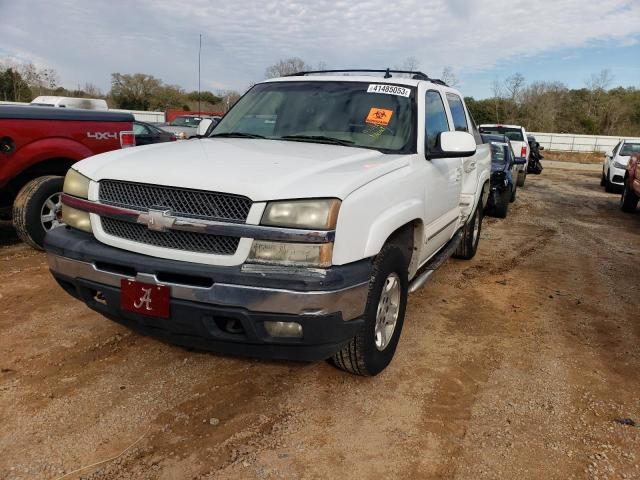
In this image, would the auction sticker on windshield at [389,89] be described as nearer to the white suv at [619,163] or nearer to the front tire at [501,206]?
the front tire at [501,206]

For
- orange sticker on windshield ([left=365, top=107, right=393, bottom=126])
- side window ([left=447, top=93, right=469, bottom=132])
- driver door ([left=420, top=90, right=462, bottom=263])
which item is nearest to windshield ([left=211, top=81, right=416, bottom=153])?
orange sticker on windshield ([left=365, top=107, right=393, bottom=126])

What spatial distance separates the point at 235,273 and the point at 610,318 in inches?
145

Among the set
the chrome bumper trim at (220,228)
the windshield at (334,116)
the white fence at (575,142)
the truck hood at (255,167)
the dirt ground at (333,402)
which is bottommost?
the dirt ground at (333,402)

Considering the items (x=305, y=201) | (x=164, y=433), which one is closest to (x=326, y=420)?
(x=164, y=433)

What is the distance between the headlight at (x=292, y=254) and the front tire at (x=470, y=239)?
12.7ft

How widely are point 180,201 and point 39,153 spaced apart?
140 inches

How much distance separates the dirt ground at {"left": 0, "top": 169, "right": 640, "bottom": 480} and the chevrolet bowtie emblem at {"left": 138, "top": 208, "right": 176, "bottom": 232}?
0.99 m

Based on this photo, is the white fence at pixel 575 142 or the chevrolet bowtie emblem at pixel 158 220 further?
the white fence at pixel 575 142

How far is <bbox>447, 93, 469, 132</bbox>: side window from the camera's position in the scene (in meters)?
4.75

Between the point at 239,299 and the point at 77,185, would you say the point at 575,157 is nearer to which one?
the point at 77,185

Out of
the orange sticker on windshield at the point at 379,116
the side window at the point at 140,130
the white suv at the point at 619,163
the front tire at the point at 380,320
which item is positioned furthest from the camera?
the white suv at the point at 619,163

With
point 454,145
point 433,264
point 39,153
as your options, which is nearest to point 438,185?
point 454,145

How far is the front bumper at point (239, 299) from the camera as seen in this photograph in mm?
2342

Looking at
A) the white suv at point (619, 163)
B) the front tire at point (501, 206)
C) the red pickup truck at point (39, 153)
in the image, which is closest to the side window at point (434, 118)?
the red pickup truck at point (39, 153)
